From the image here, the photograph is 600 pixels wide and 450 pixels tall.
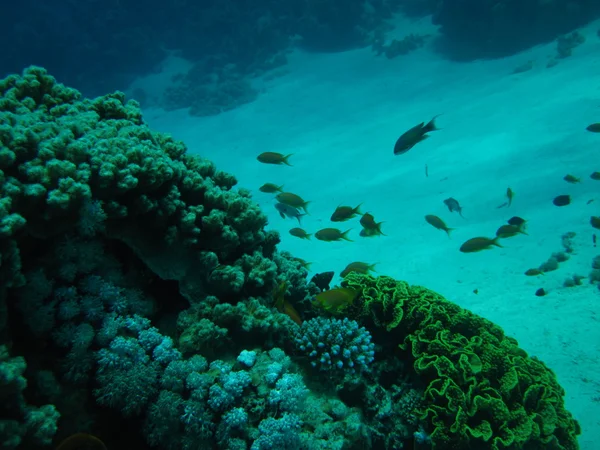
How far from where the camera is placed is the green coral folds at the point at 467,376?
2986 mm

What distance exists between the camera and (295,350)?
10.4ft

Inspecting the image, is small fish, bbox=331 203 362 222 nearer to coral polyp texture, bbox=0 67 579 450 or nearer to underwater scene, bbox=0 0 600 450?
underwater scene, bbox=0 0 600 450

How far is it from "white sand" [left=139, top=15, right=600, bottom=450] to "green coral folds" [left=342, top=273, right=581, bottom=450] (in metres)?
1.72

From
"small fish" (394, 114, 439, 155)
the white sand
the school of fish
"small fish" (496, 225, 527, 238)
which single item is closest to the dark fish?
the school of fish

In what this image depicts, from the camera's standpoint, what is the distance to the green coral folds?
9.80 ft

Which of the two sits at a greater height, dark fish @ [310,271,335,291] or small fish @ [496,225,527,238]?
small fish @ [496,225,527,238]

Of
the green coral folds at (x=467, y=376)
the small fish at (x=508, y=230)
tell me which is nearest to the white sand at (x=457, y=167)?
the small fish at (x=508, y=230)

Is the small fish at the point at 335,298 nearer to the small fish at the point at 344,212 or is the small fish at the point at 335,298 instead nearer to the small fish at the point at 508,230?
the small fish at the point at 344,212

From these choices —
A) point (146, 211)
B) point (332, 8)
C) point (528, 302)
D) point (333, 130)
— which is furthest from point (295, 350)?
point (332, 8)

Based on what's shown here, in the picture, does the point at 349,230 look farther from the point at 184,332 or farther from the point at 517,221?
the point at 184,332

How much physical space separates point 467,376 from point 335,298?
50.7 inches

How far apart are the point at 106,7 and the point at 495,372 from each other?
38.6 m

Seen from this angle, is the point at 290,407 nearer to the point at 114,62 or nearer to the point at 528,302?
the point at 528,302

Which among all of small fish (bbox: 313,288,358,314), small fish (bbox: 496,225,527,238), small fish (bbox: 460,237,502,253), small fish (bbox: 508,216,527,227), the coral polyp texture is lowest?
the coral polyp texture
